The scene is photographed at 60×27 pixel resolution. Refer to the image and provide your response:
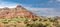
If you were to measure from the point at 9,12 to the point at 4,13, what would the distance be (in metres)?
1.85

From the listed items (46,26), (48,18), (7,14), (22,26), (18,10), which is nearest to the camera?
(22,26)

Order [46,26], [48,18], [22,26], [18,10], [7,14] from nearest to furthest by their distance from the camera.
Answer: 1. [22,26]
2. [46,26]
3. [48,18]
4. [7,14]
5. [18,10]

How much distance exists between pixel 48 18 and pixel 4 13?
2679 centimetres

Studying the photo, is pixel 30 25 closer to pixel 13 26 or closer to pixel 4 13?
pixel 13 26

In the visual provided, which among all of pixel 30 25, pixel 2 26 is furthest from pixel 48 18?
pixel 2 26

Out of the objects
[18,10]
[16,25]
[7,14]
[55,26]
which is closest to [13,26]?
[16,25]

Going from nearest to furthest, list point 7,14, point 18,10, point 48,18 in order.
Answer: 1. point 48,18
2. point 7,14
3. point 18,10

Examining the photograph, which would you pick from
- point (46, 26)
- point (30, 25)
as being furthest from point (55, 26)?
point (30, 25)

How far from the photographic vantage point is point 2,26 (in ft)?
103

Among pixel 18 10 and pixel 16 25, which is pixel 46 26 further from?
pixel 18 10

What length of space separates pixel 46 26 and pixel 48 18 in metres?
11.1

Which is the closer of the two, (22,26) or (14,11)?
(22,26)

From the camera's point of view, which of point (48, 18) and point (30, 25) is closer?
point (30, 25)

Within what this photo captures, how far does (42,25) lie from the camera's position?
3231 centimetres
